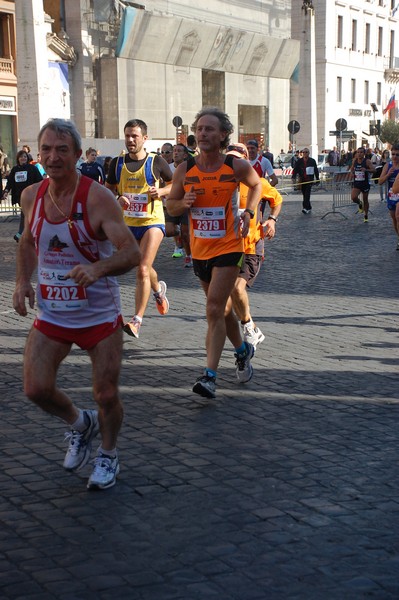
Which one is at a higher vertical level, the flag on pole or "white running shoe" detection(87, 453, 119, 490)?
the flag on pole

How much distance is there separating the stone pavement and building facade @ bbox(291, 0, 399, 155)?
56.2m

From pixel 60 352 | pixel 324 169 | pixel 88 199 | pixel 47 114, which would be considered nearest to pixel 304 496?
pixel 60 352

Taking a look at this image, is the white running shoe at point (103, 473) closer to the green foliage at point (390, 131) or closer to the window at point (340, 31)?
the green foliage at point (390, 131)

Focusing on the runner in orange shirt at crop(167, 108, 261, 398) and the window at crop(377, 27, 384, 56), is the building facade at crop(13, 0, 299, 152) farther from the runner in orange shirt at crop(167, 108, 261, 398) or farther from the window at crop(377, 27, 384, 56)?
the runner in orange shirt at crop(167, 108, 261, 398)

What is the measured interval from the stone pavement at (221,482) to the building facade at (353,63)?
56179 millimetres

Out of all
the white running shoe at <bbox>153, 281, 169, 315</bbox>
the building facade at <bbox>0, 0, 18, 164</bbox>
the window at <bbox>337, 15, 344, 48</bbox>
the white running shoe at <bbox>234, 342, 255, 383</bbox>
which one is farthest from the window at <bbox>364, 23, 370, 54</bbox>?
the white running shoe at <bbox>234, 342, 255, 383</bbox>

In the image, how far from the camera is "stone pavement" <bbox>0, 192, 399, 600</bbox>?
3.62 m

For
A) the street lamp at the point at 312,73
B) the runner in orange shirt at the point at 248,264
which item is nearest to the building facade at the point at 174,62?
the street lamp at the point at 312,73

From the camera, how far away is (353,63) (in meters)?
73.6

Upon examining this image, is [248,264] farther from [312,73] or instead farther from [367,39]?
[367,39]

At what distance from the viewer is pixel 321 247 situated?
1678 cm

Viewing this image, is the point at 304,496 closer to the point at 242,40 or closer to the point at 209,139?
the point at 209,139

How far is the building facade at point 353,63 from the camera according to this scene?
68.7 metres

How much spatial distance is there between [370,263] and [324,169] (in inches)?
1324
